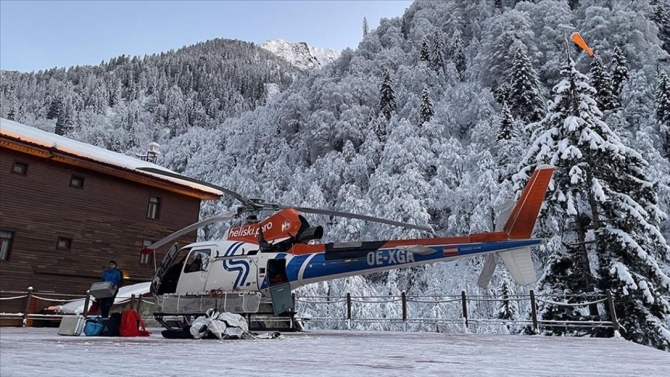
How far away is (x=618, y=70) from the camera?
35.8 meters

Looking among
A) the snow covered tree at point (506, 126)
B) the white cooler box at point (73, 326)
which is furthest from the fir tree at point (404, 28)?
the white cooler box at point (73, 326)

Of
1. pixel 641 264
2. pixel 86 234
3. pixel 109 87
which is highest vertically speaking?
pixel 109 87

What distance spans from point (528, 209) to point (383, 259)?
3.65 metres

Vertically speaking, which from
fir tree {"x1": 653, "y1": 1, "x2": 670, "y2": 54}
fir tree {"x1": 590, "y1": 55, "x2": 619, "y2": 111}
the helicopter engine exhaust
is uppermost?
fir tree {"x1": 653, "y1": 1, "x2": 670, "y2": 54}

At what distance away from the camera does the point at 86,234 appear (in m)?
19.9

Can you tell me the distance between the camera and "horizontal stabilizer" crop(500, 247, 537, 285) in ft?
30.9

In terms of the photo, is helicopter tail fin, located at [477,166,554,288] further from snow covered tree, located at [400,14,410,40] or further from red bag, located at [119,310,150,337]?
snow covered tree, located at [400,14,410,40]

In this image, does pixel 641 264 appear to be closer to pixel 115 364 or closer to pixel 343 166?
pixel 115 364

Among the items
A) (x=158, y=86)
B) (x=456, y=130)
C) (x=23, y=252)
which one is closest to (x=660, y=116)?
(x=456, y=130)

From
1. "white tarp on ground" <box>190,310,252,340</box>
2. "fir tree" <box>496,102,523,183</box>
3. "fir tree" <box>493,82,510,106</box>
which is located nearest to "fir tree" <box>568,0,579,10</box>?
"fir tree" <box>493,82,510,106</box>

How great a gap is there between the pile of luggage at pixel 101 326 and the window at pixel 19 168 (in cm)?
1215

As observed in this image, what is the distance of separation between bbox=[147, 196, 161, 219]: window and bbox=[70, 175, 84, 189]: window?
3.61m

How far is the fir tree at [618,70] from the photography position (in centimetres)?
3525

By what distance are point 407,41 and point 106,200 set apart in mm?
55727
